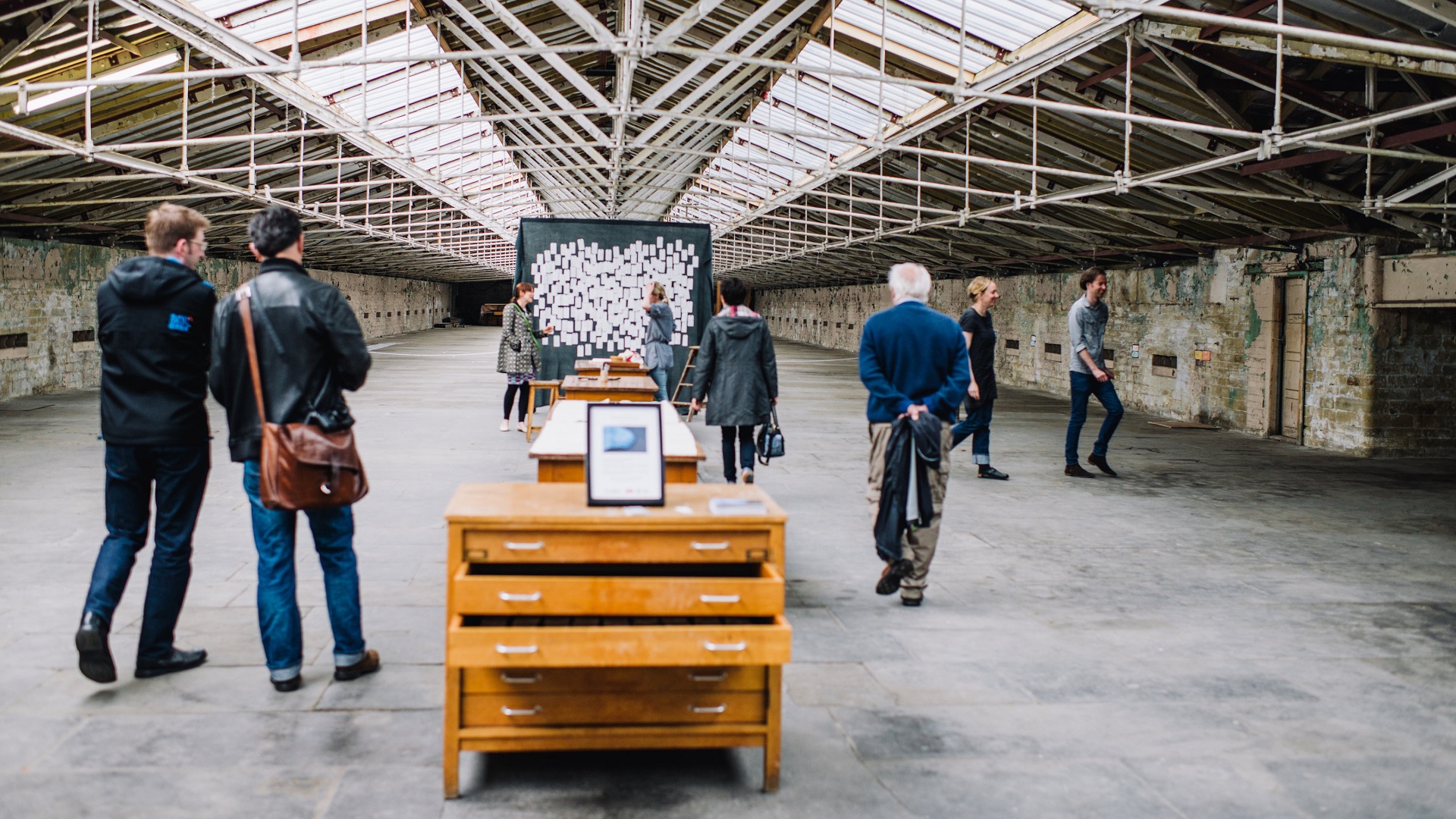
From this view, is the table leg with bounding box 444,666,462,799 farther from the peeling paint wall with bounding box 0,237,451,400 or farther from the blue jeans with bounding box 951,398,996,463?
the peeling paint wall with bounding box 0,237,451,400

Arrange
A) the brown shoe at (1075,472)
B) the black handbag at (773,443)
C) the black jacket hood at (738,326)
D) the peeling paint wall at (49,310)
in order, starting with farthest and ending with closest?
1. the peeling paint wall at (49,310)
2. the brown shoe at (1075,472)
3. the black jacket hood at (738,326)
4. the black handbag at (773,443)

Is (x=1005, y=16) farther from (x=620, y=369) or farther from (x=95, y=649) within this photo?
(x=95, y=649)

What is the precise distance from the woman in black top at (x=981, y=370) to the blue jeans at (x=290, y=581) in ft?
17.3

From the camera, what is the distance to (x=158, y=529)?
12.8ft

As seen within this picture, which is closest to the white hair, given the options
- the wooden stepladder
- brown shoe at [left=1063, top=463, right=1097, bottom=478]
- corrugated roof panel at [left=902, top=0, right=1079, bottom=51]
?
corrugated roof panel at [left=902, top=0, right=1079, bottom=51]

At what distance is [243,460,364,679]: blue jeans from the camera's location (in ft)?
12.3

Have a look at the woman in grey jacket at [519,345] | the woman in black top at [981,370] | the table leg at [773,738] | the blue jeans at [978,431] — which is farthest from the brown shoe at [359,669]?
the woman in grey jacket at [519,345]

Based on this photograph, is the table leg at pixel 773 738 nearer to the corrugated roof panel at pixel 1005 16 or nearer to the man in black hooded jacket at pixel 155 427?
the man in black hooded jacket at pixel 155 427

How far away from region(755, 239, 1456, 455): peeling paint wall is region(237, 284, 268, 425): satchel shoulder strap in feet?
36.1

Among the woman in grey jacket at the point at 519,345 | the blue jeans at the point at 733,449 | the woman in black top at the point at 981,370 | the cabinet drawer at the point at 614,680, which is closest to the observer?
the cabinet drawer at the point at 614,680

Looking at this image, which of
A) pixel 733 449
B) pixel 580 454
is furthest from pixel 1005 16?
pixel 580 454

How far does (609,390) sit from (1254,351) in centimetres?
847

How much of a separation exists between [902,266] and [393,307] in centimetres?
3904

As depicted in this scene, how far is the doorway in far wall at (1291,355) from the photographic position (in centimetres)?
1264
